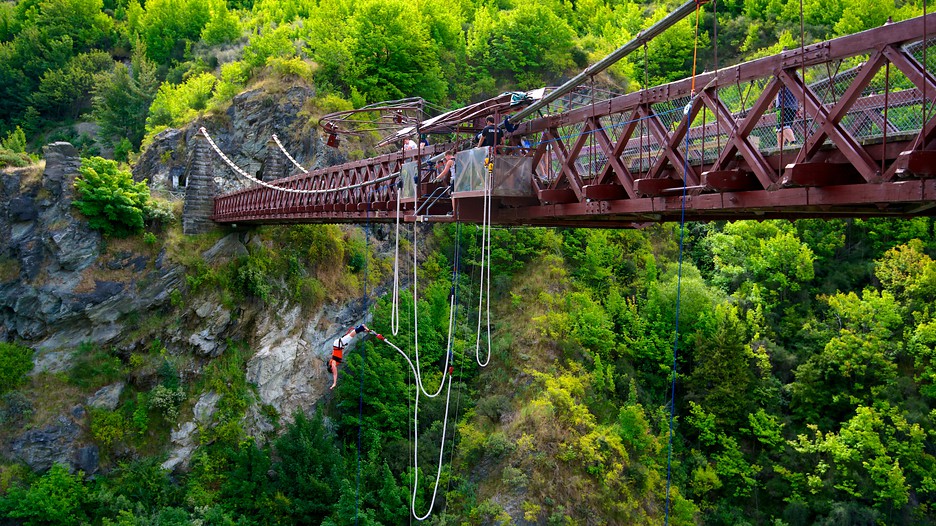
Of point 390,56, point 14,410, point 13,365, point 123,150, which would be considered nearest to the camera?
point 14,410

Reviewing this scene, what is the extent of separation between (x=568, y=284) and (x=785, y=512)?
1036 centimetres

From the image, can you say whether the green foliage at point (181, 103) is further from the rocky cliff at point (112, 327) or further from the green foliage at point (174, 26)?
the green foliage at point (174, 26)

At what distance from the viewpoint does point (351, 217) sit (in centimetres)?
1747

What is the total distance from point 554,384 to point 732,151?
14767mm

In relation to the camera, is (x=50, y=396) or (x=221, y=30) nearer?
(x=50, y=396)

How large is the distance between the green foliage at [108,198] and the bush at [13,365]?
4.54 meters

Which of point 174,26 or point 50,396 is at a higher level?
point 174,26

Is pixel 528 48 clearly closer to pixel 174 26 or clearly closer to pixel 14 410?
pixel 14 410

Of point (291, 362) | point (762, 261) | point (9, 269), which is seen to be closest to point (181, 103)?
point (9, 269)

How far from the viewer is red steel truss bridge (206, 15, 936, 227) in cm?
632

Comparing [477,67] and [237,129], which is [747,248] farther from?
[237,129]

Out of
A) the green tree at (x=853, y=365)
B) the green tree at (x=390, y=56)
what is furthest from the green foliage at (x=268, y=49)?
the green tree at (x=853, y=365)

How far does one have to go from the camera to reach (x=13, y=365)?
2141 cm

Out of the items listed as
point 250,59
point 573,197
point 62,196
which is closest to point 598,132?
point 573,197
